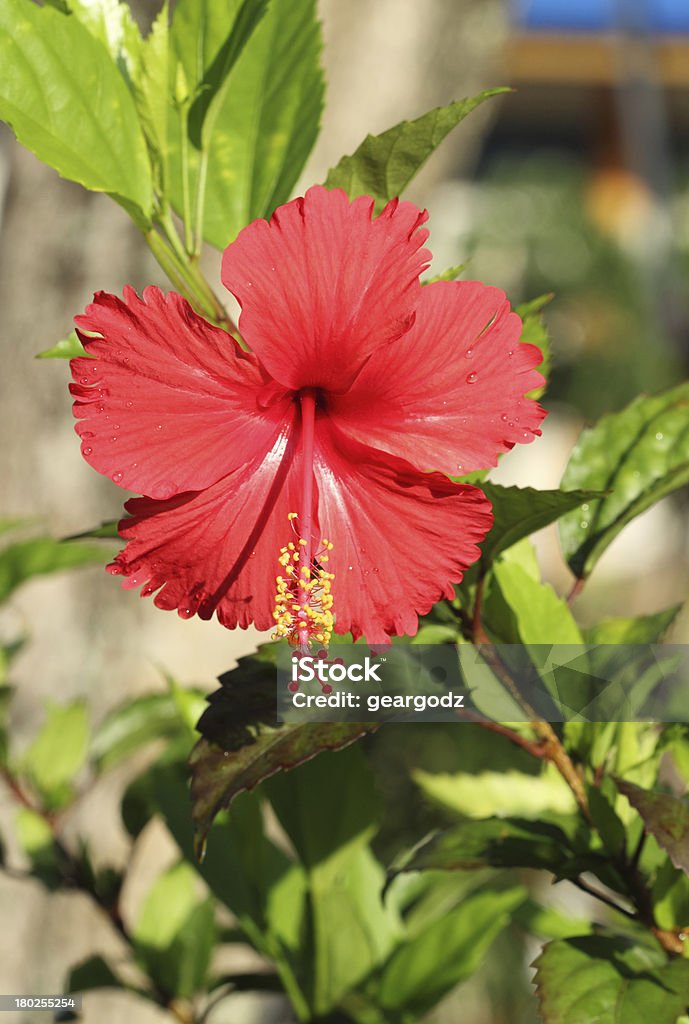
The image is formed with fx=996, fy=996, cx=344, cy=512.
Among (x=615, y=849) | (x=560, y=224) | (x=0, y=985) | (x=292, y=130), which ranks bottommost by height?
(x=0, y=985)

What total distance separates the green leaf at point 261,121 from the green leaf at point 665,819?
35cm

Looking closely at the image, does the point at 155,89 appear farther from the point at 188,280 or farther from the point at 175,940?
the point at 175,940

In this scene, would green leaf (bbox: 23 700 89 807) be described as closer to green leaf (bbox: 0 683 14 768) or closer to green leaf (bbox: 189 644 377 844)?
green leaf (bbox: 0 683 14 768)

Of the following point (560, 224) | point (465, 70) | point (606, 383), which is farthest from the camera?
point (560, 224)

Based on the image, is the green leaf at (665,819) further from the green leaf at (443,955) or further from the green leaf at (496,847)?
the green leaf at (443,955)

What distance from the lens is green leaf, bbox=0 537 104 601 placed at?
80 cm

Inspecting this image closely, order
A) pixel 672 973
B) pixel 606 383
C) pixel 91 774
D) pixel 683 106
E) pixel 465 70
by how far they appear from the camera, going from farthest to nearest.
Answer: pixel 683 106 < pixel 606 383 < pixel 465 70 < pixel 91 774 < pixel 672 973

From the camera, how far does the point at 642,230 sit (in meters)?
9.76

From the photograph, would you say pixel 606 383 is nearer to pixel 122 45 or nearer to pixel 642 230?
pixel 642 230

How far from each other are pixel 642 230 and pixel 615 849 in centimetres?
1008

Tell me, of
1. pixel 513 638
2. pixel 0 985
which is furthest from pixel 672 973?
pixel 0 985

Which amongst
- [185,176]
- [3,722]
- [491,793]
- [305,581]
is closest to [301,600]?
[305,581]

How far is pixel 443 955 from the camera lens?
67 cm

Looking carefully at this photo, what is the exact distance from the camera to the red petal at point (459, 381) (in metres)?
0.43
